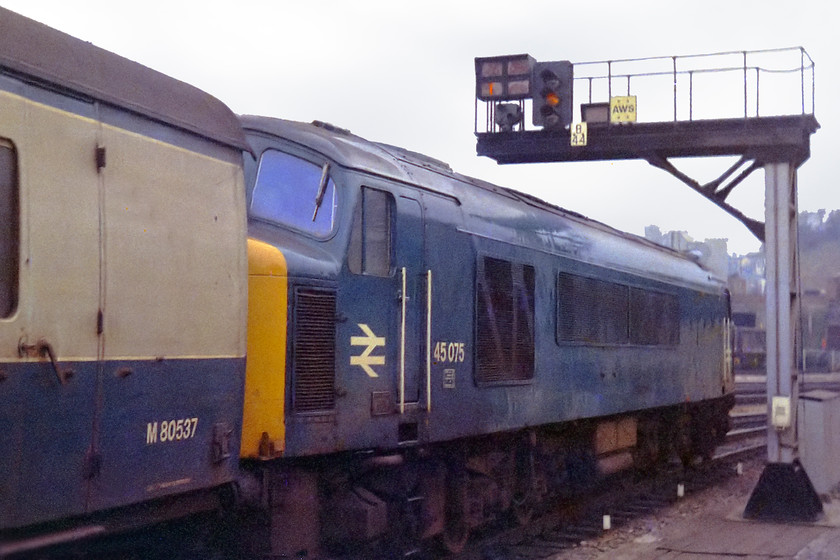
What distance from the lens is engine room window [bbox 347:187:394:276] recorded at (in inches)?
286

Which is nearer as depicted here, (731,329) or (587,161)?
(587,161)

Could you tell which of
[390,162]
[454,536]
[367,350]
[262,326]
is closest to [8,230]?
[262,326]

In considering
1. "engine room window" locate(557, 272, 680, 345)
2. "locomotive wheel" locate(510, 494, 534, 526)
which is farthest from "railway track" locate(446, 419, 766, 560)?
"engine room window" locate(557, 272, 680, 345)

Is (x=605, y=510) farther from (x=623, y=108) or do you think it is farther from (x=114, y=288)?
(x=114, y=288)

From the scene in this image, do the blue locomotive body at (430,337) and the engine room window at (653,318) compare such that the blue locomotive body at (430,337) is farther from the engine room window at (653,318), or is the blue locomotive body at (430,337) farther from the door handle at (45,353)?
the door handle at (45,353)

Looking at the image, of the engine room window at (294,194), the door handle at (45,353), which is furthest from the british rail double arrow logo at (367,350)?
the door handle at (45,353)

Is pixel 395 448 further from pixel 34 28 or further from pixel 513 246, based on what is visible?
pixel 34 28

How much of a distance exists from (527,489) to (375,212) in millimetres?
4431

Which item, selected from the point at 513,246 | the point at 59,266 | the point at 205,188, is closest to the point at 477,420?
the point at 513,246

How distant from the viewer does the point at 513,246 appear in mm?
9922

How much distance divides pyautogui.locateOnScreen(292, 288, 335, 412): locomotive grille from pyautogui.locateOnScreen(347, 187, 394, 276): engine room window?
1.61 feet

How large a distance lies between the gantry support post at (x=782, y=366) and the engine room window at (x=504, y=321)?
3.54 meters

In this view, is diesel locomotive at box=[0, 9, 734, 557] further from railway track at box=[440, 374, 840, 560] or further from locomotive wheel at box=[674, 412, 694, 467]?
locomotive wheel at box=[674, 412, 694, 467]

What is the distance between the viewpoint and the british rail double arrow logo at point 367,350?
7.15m
